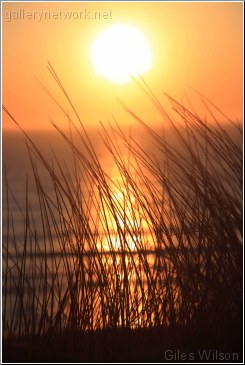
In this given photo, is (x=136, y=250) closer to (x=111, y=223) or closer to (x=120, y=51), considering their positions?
(x=111, y=223)

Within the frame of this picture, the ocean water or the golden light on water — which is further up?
the golden light on water

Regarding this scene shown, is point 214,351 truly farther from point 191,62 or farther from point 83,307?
point 191,62

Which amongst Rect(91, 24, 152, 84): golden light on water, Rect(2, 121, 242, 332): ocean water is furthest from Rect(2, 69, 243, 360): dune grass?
Rect(91, 24, 152, 84): golden light on water

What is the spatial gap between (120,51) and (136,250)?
2.55 ft

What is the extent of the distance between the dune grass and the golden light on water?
35 centimetres

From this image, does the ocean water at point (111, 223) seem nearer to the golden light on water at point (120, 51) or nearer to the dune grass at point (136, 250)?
the dune grass at point (136, 250)

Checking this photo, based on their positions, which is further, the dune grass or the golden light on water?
the golden light on water

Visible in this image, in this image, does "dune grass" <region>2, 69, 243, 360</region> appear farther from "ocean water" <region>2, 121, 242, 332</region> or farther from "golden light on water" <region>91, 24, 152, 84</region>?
"golden light on water" <region>91, 24, 152, 84</region>

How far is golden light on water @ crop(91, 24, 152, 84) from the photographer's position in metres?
2.04

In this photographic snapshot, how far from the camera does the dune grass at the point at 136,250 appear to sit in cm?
166

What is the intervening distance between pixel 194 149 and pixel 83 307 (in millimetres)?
663

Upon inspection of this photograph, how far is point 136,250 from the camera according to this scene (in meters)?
1.75

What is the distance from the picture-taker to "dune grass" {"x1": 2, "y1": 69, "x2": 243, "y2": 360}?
1661 millimetres

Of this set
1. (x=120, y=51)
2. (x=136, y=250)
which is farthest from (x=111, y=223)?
(x=120, y=51)
